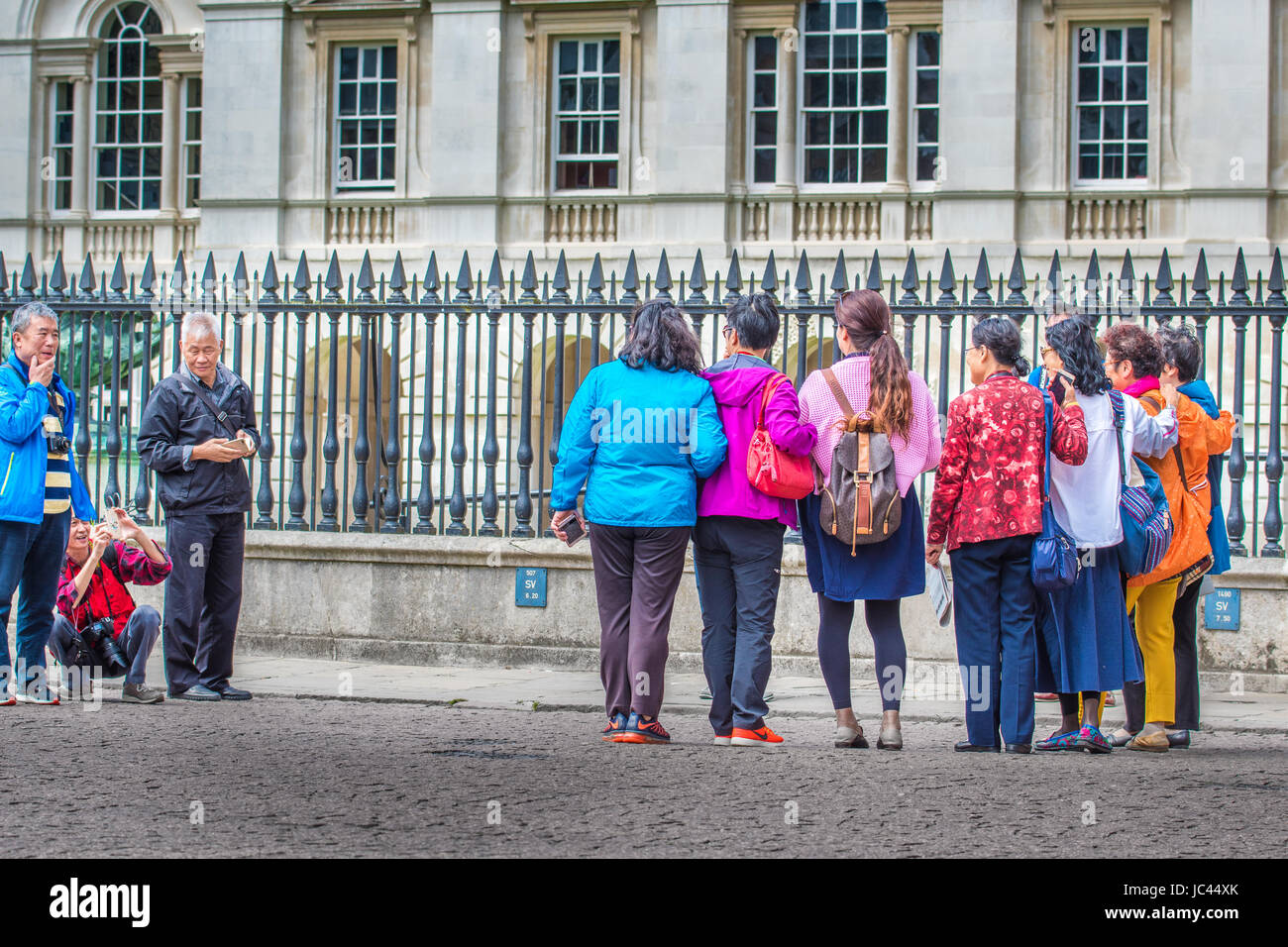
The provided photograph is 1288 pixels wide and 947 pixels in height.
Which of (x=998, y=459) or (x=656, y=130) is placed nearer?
(x=998, y=459)

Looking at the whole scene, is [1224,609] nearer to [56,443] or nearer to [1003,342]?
[1003,342]

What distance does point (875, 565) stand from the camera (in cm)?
757

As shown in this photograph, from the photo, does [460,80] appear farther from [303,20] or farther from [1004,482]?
[1004,482]

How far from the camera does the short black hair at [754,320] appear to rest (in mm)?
7789

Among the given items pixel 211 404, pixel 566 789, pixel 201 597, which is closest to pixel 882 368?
pixel 566 789

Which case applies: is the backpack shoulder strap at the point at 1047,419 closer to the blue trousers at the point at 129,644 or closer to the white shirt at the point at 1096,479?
the white shirt at the point at 1096,479

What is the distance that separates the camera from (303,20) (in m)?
23.2

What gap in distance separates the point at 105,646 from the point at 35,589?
0.50 metres

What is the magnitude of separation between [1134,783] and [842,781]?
1139 millimetres

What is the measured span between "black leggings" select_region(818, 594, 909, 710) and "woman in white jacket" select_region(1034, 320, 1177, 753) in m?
0.65

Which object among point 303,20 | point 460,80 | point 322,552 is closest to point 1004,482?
point 322,552

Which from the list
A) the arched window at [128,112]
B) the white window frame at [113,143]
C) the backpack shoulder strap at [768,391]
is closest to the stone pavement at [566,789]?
the backpack shoulder strap at [768,391]

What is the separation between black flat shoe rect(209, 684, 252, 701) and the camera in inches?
357

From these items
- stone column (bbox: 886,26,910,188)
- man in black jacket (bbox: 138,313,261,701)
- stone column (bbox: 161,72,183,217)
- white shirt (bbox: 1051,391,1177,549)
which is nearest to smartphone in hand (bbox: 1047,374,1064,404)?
white shirt (bbox: 1051,391,1177,549)
